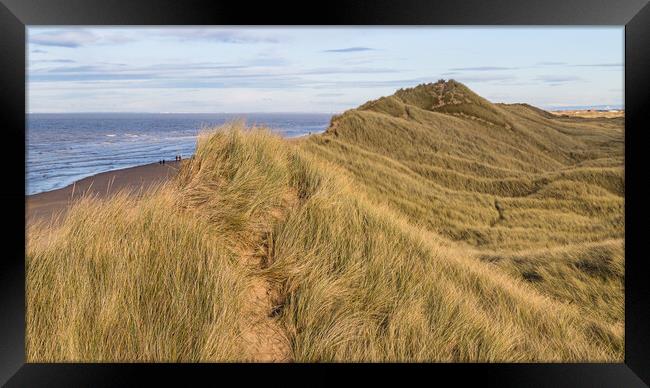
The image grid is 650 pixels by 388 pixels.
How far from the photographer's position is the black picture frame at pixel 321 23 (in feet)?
10.5

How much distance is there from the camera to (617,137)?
113 ft

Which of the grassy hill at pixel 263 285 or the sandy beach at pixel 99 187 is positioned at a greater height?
the sandy beach at pixel 99 187

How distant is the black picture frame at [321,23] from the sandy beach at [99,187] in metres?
1.14

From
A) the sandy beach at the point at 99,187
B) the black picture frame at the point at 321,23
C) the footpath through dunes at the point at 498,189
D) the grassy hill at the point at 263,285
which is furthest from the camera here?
the footpath through dunes at the point at 498,189

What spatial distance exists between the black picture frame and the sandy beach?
1.14 meters

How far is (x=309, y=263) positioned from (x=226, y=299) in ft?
3.09

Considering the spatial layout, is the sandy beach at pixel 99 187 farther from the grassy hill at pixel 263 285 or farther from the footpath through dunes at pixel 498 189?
the footpath through dunes at pixel 498 189

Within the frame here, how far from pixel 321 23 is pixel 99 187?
372 centimetres

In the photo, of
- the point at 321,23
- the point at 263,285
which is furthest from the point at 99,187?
the point at 321,23

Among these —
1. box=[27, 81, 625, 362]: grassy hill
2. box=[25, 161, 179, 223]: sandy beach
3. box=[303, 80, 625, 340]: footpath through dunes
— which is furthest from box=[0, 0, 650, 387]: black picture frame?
box=[303, 80, 625, 340]: footpath through dunes

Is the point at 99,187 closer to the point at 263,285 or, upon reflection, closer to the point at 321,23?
the point at 263,285

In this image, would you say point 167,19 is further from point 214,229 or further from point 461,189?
point 461,189

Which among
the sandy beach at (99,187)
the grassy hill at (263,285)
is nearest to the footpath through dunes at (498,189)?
the grassy hill at (263,285)

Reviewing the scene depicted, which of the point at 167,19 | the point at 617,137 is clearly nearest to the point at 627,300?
the point at 167,19
